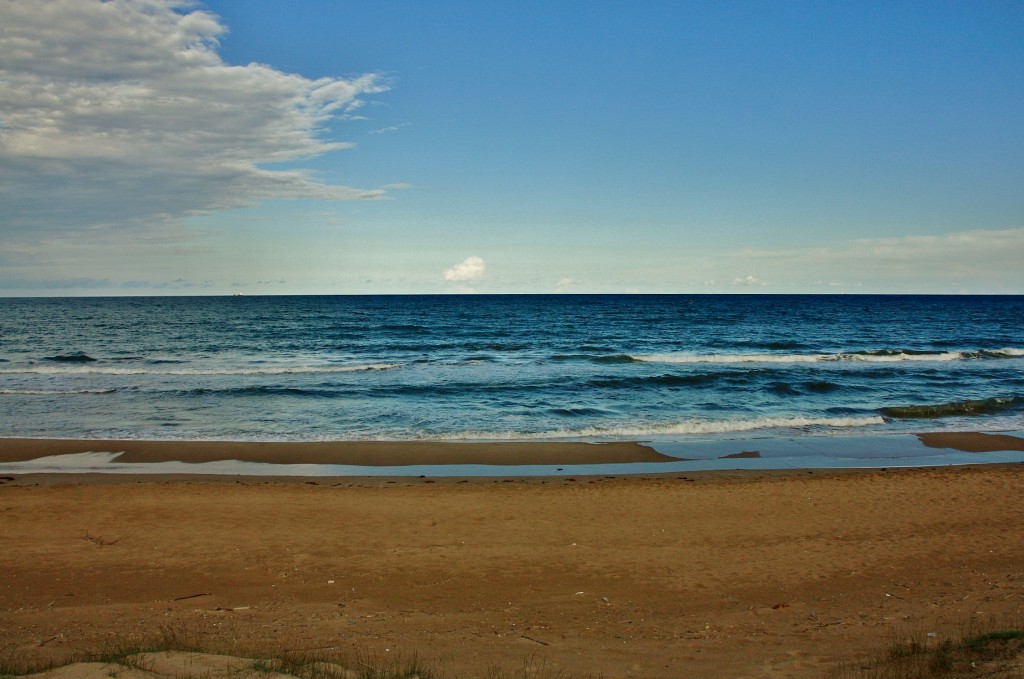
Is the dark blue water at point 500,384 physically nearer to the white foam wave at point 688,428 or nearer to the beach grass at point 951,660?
the white foam wave at point 688,428

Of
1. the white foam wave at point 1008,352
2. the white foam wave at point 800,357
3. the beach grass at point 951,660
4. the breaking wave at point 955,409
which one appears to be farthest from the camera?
the white foam wave at point 1008,352

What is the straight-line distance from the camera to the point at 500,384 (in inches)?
1066

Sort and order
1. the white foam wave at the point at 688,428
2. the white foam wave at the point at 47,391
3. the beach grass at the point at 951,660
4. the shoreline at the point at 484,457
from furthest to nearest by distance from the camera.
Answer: the white foam wave at the point at 47,391 < the white foam wave at the point at 688,428 < the shoreline at the point at 484,457 < the beach grass at the point at 951,660

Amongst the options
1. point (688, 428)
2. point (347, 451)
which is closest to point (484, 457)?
point (347, 451)

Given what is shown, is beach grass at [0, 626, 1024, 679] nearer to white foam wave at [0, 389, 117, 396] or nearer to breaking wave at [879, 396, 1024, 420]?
breaking wave at [879, 396, 1024, 420]

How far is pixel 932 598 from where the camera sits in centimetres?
761

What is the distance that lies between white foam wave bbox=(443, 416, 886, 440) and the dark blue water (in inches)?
3.2

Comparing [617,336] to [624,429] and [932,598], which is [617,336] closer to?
[624,429]

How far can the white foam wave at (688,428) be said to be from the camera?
59.5 ft

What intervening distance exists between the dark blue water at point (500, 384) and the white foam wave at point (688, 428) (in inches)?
3.2

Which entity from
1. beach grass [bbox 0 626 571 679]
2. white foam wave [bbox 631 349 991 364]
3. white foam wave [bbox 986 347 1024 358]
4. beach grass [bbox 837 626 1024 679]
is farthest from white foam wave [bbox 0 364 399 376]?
white foam wave [bbox 986 347 1024 358]

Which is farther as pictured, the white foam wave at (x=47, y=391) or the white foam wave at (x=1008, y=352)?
the white foam wave at (x=1008, y=352)

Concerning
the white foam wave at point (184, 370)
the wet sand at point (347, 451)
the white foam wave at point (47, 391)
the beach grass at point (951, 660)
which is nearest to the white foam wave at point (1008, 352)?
the wet sand at point (347, 451)

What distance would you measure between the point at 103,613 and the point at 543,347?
122 ft
